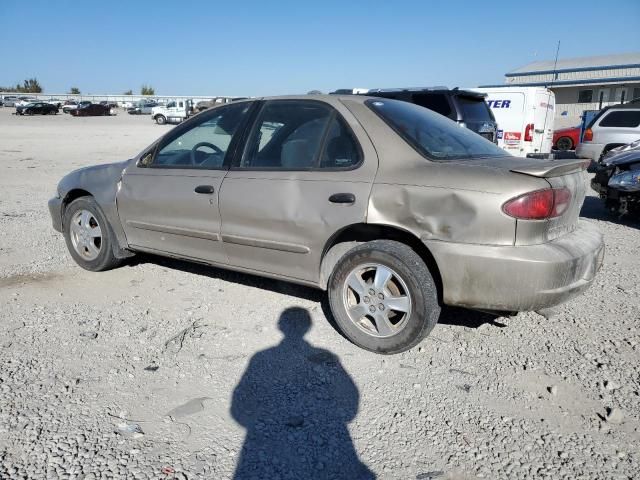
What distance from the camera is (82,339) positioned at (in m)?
3.61

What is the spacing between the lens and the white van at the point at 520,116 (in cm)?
1271

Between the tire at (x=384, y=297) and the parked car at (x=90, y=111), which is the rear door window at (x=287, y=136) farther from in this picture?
the parked car at (x=90, y=111)

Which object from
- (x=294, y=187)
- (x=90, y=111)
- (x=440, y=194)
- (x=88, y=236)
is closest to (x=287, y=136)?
(x=294, y=187)

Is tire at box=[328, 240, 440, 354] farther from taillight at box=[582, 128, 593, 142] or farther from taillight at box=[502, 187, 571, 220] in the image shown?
taillight at box=[582, 128, 593, 142]

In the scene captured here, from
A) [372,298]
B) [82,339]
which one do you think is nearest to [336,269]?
[372,298]

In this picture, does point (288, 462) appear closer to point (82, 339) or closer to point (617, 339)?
point (82, 339)

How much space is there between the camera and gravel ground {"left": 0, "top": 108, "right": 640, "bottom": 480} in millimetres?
2410

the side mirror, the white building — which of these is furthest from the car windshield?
the white building

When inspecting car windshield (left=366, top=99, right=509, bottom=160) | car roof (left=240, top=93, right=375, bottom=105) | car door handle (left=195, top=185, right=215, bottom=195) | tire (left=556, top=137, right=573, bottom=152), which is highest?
car roof (left=240, top=93, right=375, bottom=105)

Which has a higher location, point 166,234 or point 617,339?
point 166,234

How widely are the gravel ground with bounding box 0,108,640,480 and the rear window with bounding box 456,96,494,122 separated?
251 inches

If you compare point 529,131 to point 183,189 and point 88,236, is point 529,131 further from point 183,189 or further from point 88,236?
point 88,236

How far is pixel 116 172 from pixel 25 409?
8.16 ft

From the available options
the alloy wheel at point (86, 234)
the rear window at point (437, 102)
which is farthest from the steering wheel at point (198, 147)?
the rear window at point (437, 102)
